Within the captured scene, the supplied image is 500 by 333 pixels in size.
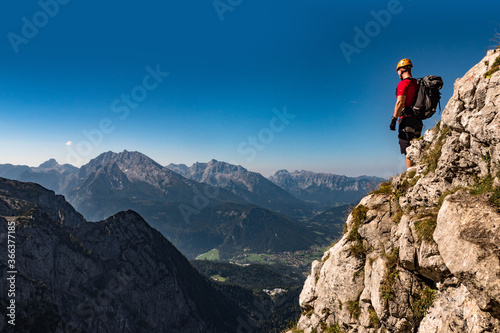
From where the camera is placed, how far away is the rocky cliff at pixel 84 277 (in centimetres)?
10688

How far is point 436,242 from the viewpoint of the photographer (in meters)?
9.49

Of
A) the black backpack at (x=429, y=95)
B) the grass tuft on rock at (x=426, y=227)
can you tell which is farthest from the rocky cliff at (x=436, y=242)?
the black backpack at (x=429, y=95)

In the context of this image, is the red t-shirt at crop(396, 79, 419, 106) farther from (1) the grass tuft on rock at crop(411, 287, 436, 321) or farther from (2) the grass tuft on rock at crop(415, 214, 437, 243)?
(1) the grass tuft on rock at crop(411, 287, 436, 321)

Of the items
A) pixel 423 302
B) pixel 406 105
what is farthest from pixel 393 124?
pixel 423 302

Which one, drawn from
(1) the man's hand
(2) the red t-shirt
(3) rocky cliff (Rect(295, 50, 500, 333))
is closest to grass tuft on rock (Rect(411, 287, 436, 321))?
(3) rocky cliff (Rect(295, 50, 500, 333))

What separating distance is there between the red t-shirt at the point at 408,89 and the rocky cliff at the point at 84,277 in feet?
439

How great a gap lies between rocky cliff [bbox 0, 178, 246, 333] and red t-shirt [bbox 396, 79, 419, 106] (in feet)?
439

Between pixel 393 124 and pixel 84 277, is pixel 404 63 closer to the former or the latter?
pixel 393 124

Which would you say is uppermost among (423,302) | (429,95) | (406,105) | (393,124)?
(429,95)

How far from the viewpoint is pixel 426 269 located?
988 centimetres

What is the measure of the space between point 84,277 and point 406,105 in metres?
189

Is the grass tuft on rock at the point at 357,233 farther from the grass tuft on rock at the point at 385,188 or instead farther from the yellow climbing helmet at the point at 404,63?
the yellow climbing helmet at the point at 404,63

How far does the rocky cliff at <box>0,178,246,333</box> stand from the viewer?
107m

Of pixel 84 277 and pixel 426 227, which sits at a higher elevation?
pixel 426 227
